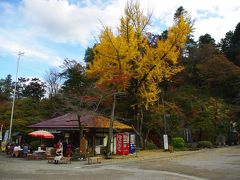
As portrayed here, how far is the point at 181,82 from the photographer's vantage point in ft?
156

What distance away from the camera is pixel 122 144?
2609cm

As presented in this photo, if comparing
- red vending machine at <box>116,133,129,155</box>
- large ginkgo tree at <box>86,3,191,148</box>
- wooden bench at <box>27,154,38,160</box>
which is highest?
large ginkgo tree at <box>86,3,191,148</box>

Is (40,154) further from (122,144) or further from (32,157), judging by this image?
(122,144)

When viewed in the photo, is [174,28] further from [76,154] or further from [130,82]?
[76,154]

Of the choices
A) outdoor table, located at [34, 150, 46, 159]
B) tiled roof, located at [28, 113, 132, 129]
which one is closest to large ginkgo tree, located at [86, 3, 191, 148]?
tiled roof, located at [28, 113, 132, 129]

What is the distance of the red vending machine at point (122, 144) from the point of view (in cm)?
2606

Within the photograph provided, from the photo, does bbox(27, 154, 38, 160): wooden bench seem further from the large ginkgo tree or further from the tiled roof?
the large ginkgo tree

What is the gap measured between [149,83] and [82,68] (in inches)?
556

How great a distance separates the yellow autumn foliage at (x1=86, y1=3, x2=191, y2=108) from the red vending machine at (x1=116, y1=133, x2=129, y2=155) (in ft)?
17.1

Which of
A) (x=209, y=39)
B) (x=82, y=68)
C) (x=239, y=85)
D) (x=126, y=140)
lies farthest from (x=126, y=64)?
(x=209, y=39)

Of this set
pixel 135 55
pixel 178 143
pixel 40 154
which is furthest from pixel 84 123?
pixel 178 143

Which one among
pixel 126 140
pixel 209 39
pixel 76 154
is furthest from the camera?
pixel 209 39

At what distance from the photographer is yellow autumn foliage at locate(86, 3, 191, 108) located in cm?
2906

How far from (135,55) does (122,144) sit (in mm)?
8853
